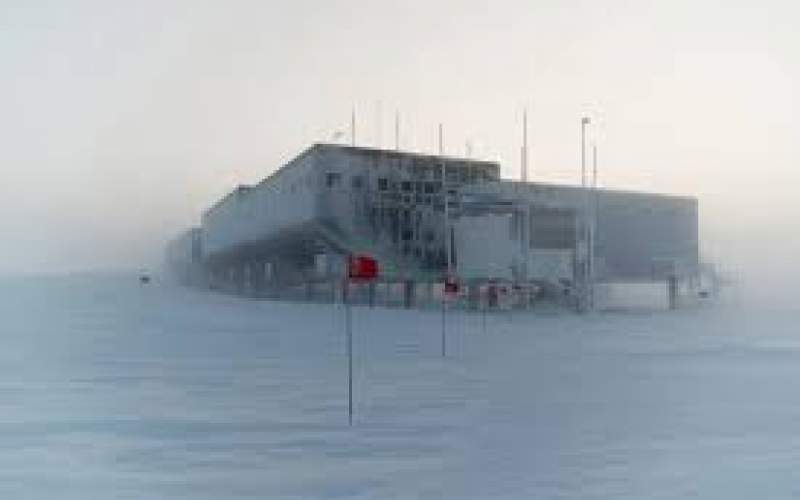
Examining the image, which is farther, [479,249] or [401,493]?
[479,249]

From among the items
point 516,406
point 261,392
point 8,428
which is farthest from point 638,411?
point 8,428

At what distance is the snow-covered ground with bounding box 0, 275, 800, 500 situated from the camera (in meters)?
11.8

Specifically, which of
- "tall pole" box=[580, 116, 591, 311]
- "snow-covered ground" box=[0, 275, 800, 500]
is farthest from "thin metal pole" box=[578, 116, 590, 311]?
"snow-covered ground" box=[0, 275, 800, 500]

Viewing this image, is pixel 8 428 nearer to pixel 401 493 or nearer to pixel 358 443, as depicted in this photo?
pixel 358 443

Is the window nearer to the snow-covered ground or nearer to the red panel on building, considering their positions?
the snow-covered ground

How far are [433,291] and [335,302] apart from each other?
13.4 meters

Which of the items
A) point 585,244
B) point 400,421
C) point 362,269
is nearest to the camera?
point 400,421

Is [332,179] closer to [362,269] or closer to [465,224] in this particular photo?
[465,224]

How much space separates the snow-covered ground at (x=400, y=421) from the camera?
11.8 m

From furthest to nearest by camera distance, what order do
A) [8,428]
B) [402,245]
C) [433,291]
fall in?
[433,291] < [402,245] < [8,428]

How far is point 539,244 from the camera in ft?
229

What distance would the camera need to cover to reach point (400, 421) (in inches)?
671

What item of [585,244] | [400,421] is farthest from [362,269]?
[585,244]

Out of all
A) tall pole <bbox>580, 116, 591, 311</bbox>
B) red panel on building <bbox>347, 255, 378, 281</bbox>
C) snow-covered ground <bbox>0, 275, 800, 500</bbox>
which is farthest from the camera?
tall pole <bbox>580, 116, 591, 311</bbox>
